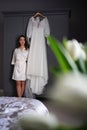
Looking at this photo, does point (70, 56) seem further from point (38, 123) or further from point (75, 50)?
point (38, 123)

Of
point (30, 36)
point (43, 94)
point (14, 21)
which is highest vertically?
point (14, 21)

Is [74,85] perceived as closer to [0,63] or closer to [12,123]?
[12,123]

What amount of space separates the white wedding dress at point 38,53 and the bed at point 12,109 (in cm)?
236

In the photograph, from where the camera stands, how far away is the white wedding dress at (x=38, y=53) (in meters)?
4.59

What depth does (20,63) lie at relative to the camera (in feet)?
15.1

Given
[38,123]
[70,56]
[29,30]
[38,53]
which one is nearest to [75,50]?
[70,56]

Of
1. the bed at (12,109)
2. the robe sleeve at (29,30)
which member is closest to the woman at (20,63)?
the robe sleeve at (29,30)

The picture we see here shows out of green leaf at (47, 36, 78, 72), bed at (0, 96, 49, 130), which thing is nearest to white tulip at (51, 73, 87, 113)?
green leaf at (47, 36, 78, 72)

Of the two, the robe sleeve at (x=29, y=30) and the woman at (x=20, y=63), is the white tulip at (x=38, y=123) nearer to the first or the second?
the woman at (x=20, y=63)

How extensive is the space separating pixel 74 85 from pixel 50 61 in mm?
4239

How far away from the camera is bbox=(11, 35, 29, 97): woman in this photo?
459cm

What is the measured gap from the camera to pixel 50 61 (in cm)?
466

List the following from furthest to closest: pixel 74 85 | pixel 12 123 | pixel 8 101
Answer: pixel 8 101, pixel 12 123, pixel 74 85

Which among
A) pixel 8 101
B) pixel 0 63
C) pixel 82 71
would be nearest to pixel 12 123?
pixel 8 101
